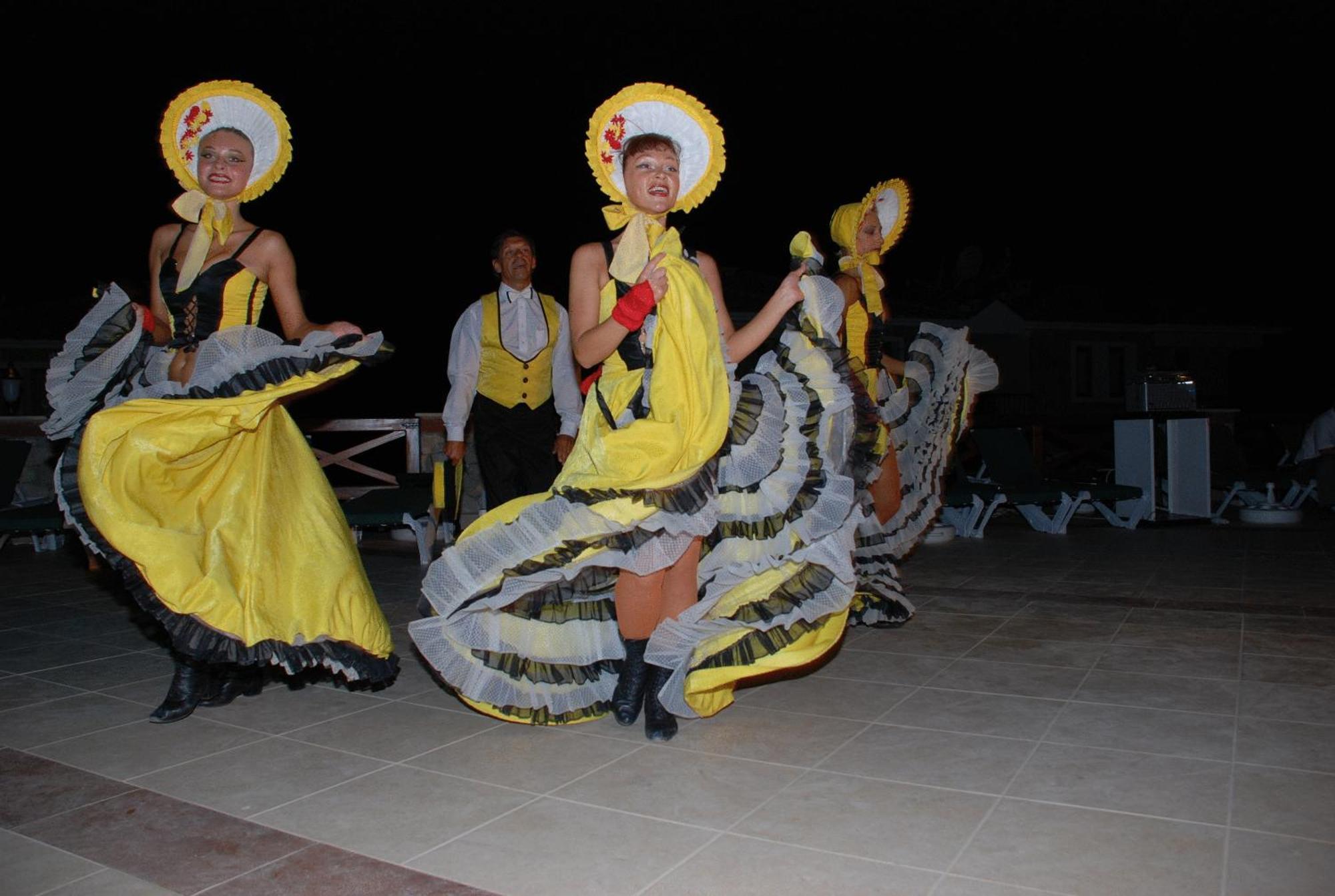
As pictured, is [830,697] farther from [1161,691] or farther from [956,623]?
[956,623]

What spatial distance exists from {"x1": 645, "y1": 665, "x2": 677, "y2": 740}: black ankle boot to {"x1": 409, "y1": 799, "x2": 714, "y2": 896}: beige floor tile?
583 millimetres

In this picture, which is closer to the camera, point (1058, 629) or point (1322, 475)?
point (1058, 629)

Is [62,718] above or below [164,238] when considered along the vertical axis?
below

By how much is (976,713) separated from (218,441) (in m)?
2.59

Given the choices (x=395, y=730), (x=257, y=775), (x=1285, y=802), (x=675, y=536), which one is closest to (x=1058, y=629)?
(x=1285, y=802)

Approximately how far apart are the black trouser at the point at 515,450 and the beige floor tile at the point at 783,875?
2736 millimetres

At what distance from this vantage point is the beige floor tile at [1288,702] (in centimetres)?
315

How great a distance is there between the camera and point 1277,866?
205 cm

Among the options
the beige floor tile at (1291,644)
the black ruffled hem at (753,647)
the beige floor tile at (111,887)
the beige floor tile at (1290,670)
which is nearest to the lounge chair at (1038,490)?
the beige floor tile at (1291,644)

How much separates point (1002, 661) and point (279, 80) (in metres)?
10.9

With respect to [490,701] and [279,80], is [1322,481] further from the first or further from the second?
[279,80]

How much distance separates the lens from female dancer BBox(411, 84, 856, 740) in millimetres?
2922

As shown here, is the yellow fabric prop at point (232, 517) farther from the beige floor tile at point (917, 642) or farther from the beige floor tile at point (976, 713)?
the beige floor tile at point (917, 642)

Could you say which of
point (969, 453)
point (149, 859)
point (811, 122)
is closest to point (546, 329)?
point (149, 859)
